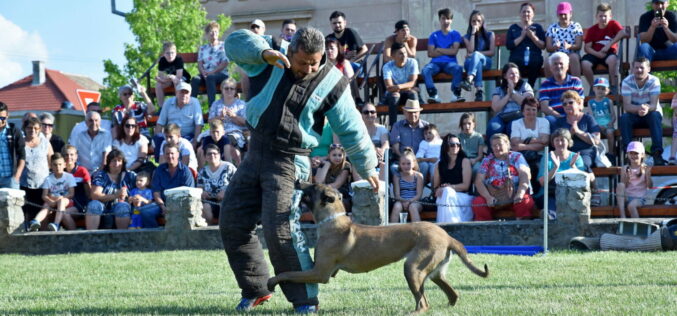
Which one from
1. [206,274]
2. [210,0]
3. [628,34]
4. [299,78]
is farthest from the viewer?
[210,0]

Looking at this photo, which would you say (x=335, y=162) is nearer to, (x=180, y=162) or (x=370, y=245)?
(x=180, y=162)

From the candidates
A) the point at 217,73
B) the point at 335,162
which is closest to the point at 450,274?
the point at 335,162

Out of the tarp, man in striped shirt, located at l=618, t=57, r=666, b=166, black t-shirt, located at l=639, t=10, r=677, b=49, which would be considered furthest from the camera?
black t-shirt, located at l=639, t=10, r=677, b=49

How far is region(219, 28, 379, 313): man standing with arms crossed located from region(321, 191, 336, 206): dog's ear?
0.17 m

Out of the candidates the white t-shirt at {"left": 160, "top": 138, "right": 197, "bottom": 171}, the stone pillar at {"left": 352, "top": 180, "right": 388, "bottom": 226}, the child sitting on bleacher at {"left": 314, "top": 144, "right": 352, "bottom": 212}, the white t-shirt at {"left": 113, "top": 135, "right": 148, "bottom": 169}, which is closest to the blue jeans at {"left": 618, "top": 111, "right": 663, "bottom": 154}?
the stone pillar at {"left": 352, "top": 180, "right": 388, "bottom": 226}

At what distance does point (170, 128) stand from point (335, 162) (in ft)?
8.38

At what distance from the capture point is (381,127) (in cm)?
1383

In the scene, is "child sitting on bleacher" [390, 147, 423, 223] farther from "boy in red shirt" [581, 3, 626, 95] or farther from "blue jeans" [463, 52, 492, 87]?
"boy in red shirt" [581, 3, 626, 95]

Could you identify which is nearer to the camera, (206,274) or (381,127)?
(206,274)

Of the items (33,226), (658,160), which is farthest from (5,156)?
(658,160)

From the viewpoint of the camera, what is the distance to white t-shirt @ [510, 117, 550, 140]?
506 inches

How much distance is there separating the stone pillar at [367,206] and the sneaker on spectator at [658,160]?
3.94 m

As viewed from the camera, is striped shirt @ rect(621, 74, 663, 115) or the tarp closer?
the tarp

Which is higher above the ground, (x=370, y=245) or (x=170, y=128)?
(x=170, y=128)
